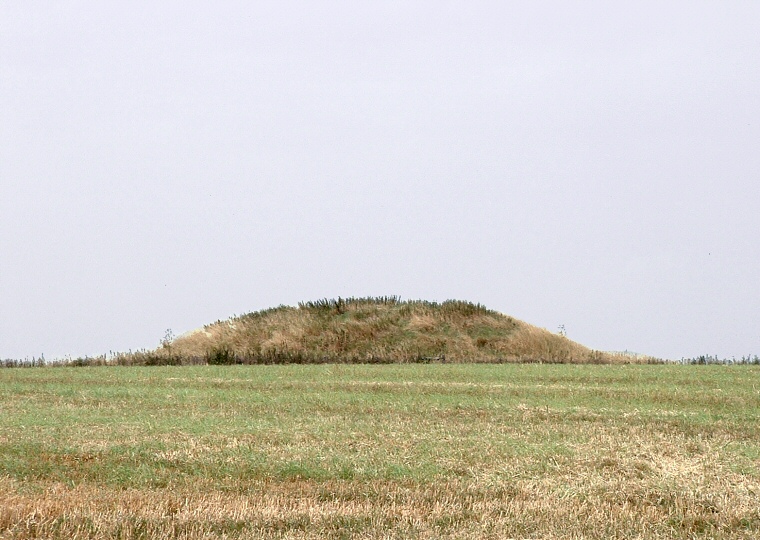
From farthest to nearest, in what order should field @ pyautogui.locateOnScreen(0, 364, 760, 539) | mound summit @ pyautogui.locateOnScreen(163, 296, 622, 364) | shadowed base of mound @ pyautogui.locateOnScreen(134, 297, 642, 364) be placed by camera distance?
mound summit @ pyautogui.locateOnScreen(163, 296, 622, 364) → shadowed base of mound @ pyautogui.locateOnScreen(134, 297, 642, 364) → field @ pyautogui.locateOnScreen(0, 364, 760, 539)

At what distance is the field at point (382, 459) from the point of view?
7.27 m

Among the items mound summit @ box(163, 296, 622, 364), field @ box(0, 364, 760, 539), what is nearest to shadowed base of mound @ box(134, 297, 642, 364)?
mound summit @ box(163, 296, 622, 364)

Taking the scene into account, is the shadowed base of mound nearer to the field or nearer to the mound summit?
the mound summit

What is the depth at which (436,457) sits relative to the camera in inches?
387

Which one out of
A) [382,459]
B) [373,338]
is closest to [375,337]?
[373,338]

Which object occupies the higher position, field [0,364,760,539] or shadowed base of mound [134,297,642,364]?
shadowed base of mound [134,297,642,364]

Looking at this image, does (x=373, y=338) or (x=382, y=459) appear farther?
(x=373, y=338)

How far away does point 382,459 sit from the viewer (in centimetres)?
961

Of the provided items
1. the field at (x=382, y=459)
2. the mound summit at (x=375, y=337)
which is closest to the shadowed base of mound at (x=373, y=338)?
the mound summit at (x=375, y=337)

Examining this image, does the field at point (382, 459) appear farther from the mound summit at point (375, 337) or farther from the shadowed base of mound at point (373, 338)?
the mound summit at point (375, 337)

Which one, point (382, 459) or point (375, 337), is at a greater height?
point (375, 337)

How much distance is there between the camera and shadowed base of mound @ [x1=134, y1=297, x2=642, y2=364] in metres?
24.3

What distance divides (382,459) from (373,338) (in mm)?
18314

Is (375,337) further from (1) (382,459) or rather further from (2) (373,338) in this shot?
→ (1) (382,459)
